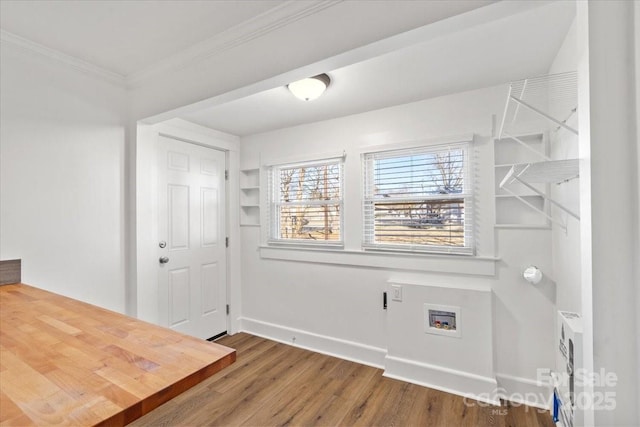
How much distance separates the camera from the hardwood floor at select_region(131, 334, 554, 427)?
199 cm

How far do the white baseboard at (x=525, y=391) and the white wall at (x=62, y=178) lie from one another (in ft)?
9.78

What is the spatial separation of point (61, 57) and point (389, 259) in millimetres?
2827

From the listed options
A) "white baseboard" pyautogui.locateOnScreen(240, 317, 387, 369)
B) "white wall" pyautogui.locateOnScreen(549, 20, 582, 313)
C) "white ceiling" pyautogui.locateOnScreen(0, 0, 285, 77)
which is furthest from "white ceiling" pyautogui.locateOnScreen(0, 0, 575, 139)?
"white baseboard" pyautogui.locateOnScreen(240, 317, 387, 369)

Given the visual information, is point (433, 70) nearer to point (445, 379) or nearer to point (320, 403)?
point (445, 379)

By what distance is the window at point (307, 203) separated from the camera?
3.03 metres

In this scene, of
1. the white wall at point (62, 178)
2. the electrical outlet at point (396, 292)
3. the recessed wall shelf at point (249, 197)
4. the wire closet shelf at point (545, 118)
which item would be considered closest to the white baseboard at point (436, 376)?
the electrical outlet at point (396, 292)

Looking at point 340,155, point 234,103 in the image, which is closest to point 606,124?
point 340,155

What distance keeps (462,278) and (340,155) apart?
153 cm

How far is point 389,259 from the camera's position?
2674 mm

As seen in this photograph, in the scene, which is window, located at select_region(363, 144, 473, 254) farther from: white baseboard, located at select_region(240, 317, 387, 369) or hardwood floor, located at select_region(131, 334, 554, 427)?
hardwood floor, located at select_region(131, 334, 554, 427)

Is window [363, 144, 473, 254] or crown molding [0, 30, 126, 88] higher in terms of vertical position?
crown molding [0, 30, 126, 88]

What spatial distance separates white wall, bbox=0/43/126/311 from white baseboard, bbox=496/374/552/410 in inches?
117

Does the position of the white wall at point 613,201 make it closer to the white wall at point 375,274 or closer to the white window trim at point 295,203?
the white wall at point 375,274

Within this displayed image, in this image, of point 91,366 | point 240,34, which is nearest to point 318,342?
point 91,366
